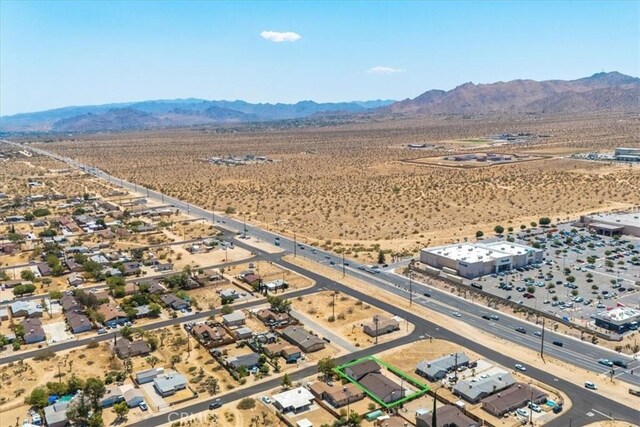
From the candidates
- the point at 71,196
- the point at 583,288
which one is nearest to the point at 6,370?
the point at 583,288

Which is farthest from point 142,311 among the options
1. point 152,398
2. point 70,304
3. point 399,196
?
point 399,196

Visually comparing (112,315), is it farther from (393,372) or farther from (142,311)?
(393,372)

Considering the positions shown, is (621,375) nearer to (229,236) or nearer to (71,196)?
(229,236)

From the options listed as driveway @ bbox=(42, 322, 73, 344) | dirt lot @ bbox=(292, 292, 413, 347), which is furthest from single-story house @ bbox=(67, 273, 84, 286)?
dirt lot @ bbox=(292, 292, 413, 347)

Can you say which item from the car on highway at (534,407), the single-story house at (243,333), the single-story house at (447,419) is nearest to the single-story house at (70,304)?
the single-story house at (243,333)

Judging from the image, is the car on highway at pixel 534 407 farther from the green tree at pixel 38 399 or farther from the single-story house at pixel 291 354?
the green tree at pixel 38 399

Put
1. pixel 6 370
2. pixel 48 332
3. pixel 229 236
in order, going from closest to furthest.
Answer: pixel 6 370 → pixel 48 332 → pixel 229 236
